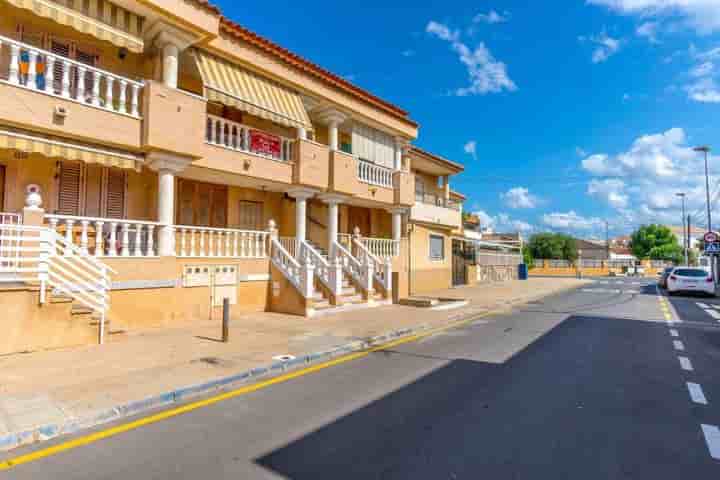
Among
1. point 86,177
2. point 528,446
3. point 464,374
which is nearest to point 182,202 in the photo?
point 86,177

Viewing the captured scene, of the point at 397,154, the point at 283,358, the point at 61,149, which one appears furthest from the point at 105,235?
the point at 397,154

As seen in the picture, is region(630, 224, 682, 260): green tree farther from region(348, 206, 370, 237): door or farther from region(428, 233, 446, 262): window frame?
region(348, 206, 370, 237): door

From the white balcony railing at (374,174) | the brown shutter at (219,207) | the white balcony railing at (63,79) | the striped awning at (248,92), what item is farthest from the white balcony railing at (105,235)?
the white balcony railing at (374,174)

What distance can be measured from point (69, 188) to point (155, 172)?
1.97 metres

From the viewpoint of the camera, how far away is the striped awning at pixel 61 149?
7.65 meters

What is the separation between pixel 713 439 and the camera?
13.6 ft

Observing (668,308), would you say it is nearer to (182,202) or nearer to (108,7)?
(182,202)

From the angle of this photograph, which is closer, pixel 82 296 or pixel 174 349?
pixel 174 349

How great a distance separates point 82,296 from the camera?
802 centimetres

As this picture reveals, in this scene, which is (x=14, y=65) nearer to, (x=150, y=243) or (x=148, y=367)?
(x=150, y=243)

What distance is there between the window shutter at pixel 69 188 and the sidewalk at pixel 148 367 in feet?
12.0

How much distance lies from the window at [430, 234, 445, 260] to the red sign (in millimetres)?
11891

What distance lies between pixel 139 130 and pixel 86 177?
2.16 metres

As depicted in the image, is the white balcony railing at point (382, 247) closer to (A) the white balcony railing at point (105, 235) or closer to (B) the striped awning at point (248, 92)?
(B) the striped awning at point (248, 92)
